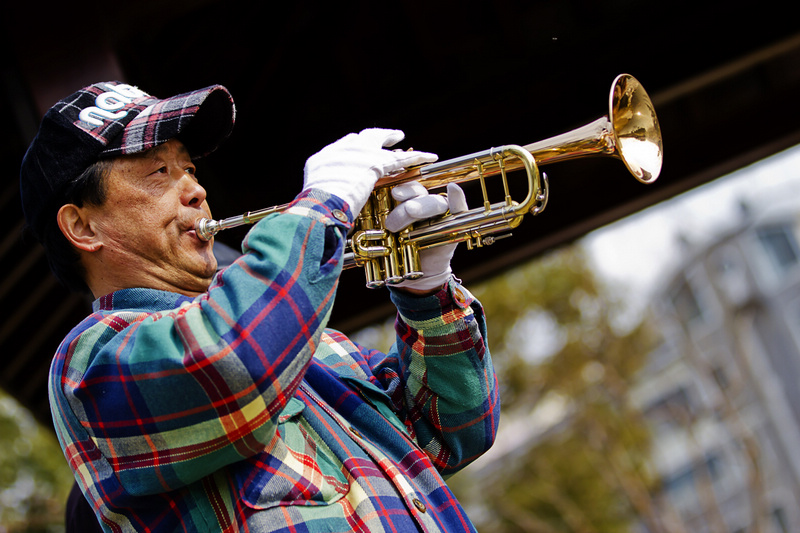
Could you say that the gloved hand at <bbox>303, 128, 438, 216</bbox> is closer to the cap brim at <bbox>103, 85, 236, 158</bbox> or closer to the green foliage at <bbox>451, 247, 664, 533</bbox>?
the cap brim at <bbox>103, 85, 236, 158</bbox>

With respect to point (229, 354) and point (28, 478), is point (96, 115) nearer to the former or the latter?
point (229, 354)

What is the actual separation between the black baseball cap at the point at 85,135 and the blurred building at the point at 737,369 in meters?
14.6

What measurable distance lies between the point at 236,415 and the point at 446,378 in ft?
2.05

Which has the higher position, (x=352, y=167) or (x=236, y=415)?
(x=352, y=167)

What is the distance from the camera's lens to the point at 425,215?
1.85 m

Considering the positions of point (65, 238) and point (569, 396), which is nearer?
point (65, 238)

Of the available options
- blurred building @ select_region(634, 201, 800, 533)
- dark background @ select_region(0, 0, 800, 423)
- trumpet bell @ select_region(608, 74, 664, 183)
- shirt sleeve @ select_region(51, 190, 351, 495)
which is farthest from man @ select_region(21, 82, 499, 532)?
blurred building @ select_region(634, 201, 800, 533)

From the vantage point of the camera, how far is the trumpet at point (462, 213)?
1867 mm

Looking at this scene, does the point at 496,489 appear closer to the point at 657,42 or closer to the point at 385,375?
the point at 657,42

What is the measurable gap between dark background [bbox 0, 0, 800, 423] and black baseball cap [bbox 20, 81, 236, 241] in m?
1.27

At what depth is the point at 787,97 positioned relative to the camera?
371 centimetres

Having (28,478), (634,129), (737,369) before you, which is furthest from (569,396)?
(634,129)

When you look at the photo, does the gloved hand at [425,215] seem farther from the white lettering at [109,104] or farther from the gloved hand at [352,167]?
the white lettering at [109,104]

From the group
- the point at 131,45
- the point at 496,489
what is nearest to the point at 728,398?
the point at 496,489
